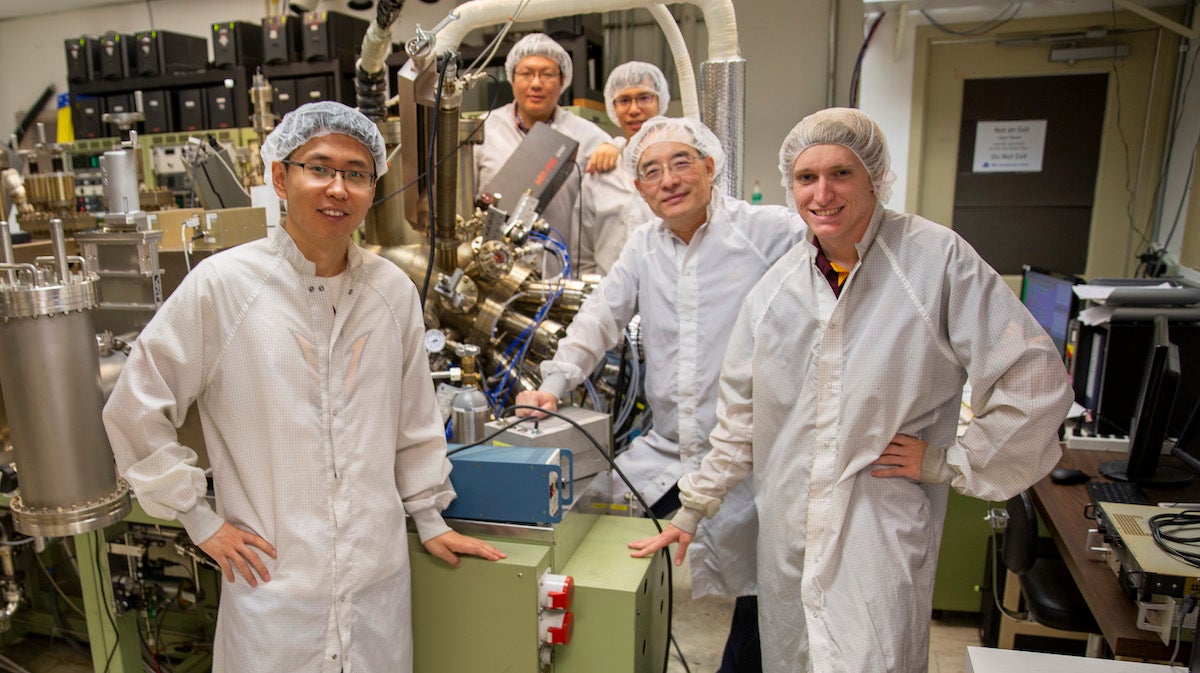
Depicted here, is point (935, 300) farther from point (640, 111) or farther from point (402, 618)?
point (640, 111)

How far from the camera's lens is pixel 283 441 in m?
1.19

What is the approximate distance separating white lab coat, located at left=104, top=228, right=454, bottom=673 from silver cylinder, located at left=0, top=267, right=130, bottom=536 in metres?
0.22

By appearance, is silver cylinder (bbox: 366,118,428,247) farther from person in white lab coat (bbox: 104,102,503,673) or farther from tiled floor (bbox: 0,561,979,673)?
tiled floor (bbox: 0,561,979,673)

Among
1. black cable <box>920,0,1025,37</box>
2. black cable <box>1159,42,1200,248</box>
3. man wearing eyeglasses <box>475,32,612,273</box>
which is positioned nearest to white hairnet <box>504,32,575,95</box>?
man wearing eyeglasses <box>475,32,612,273</box>

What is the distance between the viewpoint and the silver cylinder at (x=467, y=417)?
1633 mm

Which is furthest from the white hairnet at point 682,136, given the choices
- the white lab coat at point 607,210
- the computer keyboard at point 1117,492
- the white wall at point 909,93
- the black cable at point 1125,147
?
the black cable at point 1125,147

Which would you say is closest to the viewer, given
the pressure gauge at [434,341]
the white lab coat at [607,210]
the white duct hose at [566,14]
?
the pressure gauge at [434,341]

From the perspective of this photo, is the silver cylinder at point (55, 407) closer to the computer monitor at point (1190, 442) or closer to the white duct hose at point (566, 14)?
the white duct hose at point (566, 14)

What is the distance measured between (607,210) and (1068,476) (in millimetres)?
1626

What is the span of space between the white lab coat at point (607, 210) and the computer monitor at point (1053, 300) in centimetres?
132

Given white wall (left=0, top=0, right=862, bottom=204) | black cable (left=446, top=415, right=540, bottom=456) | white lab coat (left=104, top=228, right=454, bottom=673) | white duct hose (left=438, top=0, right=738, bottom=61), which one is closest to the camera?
white lab coat (left=104, top=228, right=454, bottom=673)

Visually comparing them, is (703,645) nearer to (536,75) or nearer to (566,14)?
(566,14)

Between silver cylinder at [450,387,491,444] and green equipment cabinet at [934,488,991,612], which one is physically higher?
silver cylinder at [450,387,491,444]

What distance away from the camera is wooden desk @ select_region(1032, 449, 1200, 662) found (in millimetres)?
1179
